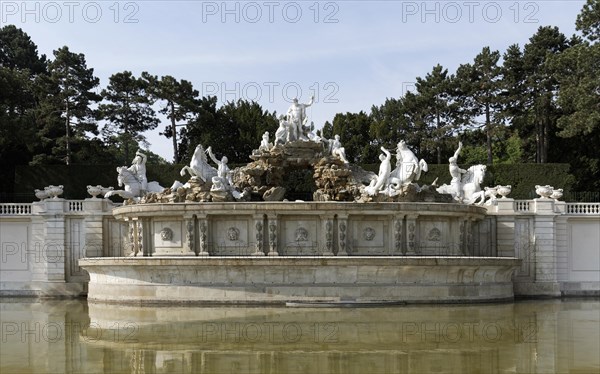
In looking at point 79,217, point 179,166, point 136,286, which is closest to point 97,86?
point 179,166

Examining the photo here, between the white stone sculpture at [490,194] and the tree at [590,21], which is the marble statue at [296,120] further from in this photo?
the tree at [590,21]

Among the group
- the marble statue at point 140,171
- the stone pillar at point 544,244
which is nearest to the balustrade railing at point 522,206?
the stone pillar at point 544,244

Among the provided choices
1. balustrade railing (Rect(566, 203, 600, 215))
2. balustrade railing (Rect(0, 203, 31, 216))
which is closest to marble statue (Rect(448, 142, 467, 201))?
balustrade railing (Rect(566, 203, 600, 215))

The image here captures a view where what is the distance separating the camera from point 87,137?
5325 cm

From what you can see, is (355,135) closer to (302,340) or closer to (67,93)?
(67,93)

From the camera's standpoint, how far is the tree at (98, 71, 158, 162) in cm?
5344

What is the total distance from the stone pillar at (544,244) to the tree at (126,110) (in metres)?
27.8

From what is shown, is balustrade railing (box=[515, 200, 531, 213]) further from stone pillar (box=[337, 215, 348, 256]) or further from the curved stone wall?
stone pillar (box=[337, 215, 348, 256])

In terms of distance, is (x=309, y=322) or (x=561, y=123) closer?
(x=309, y=322)

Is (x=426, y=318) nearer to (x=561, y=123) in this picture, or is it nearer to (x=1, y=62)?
(x=561, y=123)

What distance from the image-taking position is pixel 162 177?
43.5m

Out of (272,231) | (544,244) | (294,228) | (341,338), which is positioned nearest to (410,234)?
(294,228)

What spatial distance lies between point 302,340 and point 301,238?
40.9ft

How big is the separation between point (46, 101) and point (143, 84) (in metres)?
6.04
